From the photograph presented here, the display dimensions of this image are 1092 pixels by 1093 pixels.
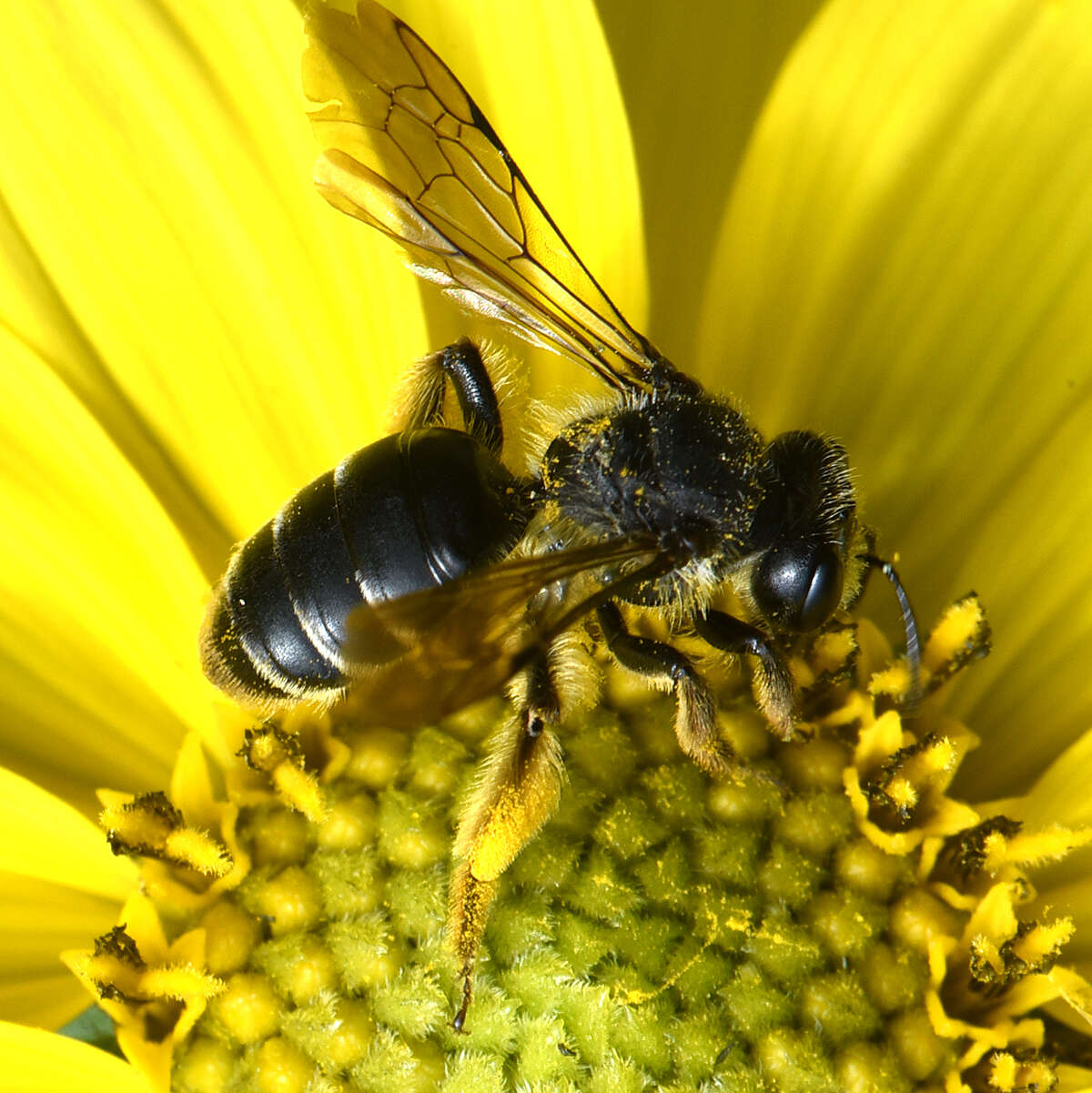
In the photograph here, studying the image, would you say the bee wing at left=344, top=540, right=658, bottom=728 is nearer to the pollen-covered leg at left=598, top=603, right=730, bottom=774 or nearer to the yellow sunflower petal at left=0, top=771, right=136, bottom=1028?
the pollen-covered leg at left=598, top=603, right=730, bottom=774

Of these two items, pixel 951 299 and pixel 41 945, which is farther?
pixel 951 299

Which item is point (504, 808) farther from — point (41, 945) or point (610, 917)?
point (41, 945)

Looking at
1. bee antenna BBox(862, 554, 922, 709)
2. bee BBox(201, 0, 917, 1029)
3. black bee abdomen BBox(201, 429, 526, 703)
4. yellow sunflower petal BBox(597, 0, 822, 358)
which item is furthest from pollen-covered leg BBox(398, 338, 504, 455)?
bee antenna BBox(862, 554, 922, 709)

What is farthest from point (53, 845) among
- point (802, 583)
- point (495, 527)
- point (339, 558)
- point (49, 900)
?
point (802, 583)

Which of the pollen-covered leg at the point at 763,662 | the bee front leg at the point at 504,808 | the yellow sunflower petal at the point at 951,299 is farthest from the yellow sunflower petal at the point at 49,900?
the yellow sunflower petal at the point at 951,299

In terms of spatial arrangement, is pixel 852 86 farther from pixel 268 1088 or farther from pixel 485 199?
pixel 268 1088

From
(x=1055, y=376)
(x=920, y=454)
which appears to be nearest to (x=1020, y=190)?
(x=1055, y=376)
